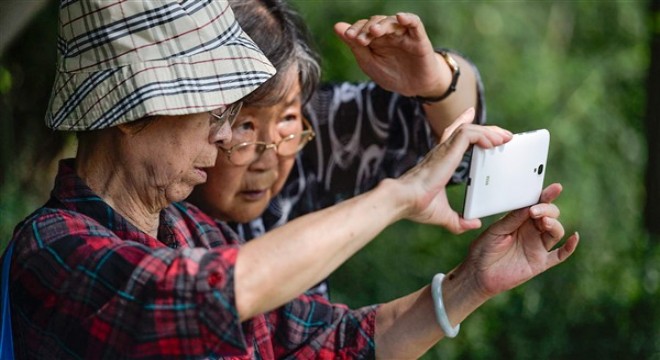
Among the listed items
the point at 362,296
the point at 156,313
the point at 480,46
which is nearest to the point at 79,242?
the point at 156,313

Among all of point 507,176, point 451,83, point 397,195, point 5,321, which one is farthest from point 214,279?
point 451,83

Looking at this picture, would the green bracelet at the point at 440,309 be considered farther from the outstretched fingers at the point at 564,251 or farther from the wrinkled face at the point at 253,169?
the wrinkled face at the point at 253,169

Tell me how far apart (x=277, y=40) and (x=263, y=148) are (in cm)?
29

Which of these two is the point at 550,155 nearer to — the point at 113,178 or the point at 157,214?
the point at 157,214

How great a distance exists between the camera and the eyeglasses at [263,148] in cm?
298

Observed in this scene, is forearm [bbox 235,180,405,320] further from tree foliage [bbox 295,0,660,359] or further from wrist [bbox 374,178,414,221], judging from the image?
tree foliage [bbox 295,0,660,359]

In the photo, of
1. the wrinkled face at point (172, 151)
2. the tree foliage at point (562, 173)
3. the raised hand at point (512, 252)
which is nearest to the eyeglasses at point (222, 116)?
the wrinkled face at point (172, 151)

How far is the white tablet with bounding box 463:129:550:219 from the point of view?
243 cm

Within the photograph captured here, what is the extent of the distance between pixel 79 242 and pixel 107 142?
289mm

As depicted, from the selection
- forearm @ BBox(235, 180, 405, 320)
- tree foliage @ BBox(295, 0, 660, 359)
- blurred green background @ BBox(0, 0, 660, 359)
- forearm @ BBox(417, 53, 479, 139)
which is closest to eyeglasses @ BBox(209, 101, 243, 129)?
forearm @ BBox(235, 180, 405, 320)

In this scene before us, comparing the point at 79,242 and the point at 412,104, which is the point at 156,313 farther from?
the point at 412,104

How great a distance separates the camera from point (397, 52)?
2945 millimetres

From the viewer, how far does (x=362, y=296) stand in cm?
554

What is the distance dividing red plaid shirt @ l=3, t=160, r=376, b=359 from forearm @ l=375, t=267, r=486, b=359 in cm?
67
